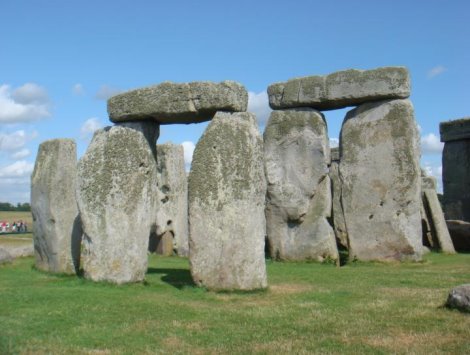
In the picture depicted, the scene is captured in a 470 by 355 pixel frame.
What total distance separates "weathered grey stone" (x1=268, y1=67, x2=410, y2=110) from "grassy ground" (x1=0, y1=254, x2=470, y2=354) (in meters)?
4.78

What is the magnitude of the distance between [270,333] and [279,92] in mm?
9154

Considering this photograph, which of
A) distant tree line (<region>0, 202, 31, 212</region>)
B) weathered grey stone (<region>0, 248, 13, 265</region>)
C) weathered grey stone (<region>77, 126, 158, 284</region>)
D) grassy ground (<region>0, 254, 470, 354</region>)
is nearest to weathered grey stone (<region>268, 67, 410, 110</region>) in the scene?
grassy ground (<region>0, 254, 470, 354</region>)

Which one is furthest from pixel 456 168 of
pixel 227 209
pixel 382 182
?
pixel 227 209

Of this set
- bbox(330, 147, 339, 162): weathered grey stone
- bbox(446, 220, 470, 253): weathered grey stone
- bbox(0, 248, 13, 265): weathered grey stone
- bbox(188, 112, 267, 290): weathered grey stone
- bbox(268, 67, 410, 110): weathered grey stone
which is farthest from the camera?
bbox(330, 147, 339, 162): weathered grey stone

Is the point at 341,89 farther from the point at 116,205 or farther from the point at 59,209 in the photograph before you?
the point at 59,209

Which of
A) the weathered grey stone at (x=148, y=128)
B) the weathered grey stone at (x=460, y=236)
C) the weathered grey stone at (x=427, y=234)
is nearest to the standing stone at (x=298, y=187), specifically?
the weathered grey stone at (x=427, y=234)

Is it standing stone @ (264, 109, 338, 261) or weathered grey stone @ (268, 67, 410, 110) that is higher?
weathered grey stone @ (268, 67, 410, 110)

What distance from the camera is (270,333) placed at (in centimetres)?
662

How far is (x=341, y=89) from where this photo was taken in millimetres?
14141

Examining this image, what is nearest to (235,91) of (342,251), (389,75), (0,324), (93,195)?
(93,195)

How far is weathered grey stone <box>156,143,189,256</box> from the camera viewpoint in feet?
56.1

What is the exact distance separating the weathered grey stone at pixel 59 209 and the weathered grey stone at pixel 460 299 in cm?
695

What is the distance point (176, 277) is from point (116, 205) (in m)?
1.92

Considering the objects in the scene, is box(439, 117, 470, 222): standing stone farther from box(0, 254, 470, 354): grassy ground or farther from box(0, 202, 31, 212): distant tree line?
box(0, 202, 31, 212): distant tree line
